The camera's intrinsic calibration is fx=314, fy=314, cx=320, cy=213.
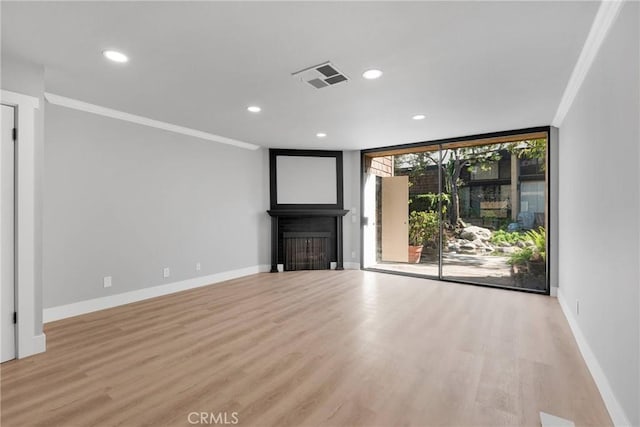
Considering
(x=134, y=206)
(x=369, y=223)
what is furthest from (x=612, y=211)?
(x=134, y=206)

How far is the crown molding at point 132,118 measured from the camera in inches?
137

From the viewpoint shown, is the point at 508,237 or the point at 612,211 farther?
the point at 508,237

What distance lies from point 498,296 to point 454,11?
3889 millimetres

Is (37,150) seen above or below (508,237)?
above

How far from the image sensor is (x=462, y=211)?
5293mm

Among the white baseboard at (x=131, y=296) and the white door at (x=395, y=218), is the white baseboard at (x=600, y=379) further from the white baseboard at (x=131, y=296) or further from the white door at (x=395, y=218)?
the white baseboard at (x=131, y=296)

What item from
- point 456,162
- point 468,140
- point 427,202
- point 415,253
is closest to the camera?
point 468,140

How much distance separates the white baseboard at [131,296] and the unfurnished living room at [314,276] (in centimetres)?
3

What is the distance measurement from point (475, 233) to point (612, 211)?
11.0 ft

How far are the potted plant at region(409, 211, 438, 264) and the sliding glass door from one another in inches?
0.7

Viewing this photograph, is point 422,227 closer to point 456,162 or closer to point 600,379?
point 456,162

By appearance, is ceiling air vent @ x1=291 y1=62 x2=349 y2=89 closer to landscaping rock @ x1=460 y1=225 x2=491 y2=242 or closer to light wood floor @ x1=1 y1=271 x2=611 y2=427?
light wood floor @ x1=1 y1=271 x2=611 y2=427

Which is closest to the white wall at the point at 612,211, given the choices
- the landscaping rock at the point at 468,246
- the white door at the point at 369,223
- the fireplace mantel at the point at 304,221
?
the landscaping rock at the point at 468,246

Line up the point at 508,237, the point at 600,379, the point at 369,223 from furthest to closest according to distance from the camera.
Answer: the point at 369,223 < the point at 508,237 < the point at 600,379
